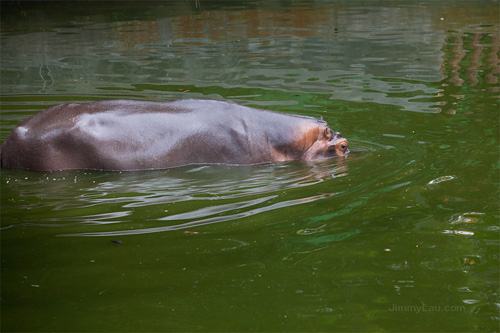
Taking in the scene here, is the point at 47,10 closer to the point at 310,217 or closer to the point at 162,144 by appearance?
the point at 162,144

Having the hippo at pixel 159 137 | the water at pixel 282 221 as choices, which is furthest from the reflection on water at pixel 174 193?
the hippo at pixel 159 137

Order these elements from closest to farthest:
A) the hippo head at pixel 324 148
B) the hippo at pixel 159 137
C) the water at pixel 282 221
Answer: the water at pixel 282 221, the hippo at pixel 159 137, the hippo head at pixel 324 148

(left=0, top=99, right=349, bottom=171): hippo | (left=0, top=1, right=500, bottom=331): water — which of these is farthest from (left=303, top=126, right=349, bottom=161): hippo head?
(left=0, top=1, right=500, bottom=331): water

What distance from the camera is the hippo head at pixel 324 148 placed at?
6586 mm

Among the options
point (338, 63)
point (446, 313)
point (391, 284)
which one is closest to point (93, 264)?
point (391, 284)

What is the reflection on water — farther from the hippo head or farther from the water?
the hippo head

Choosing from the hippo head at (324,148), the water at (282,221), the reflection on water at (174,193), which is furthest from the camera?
the hippo head at (324,148)

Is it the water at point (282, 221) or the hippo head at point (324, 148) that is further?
the hippo head at point (324, 148)

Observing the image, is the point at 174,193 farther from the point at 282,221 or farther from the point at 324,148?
the point at 324,148

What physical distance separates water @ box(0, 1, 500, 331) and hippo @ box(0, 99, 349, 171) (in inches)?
5.6

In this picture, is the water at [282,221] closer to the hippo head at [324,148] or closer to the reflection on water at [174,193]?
the reflection on water at [174,193]

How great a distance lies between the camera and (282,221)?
4.78 meters

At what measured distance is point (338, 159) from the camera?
649 cm

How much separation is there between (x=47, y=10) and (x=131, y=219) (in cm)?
1678
